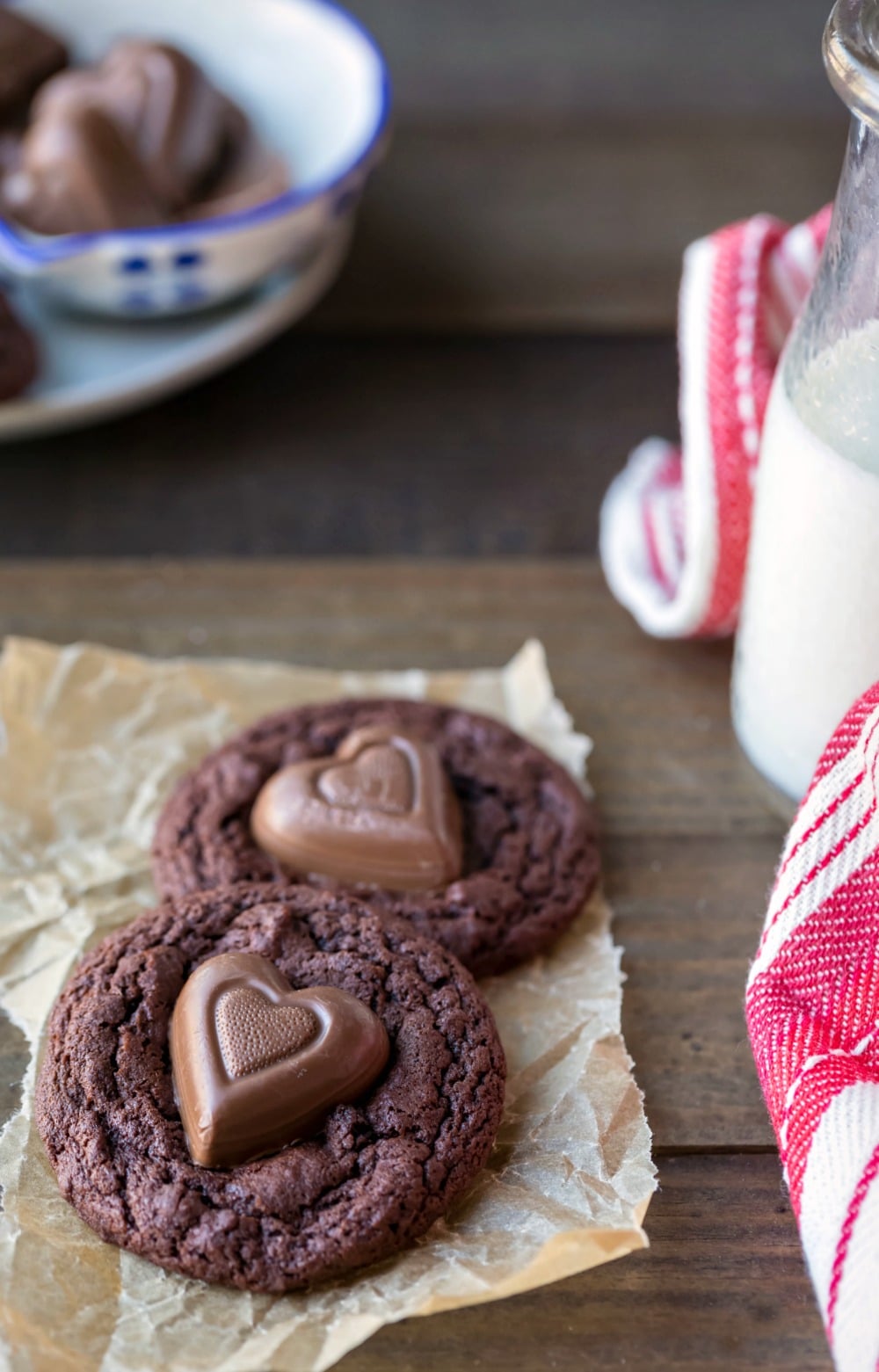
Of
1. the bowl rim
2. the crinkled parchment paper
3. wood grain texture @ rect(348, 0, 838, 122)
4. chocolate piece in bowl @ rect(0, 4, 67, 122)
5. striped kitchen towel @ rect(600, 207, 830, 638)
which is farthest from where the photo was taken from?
wood grain texture @ rect(348, 0, 838, 122)

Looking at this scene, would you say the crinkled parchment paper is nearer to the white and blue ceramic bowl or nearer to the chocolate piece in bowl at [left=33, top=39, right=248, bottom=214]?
the white and blue ceramic bowl

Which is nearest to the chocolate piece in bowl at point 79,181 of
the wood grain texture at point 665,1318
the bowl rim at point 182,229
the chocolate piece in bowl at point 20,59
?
the bowl rim at point 182,229

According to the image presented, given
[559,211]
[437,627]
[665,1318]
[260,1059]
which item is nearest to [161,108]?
[559,211]

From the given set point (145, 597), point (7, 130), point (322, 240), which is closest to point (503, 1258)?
point (145, 597)

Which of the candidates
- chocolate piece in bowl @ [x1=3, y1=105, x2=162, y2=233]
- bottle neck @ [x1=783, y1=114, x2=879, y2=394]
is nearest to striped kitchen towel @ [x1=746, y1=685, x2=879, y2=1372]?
bottle neck @ [x1=783, y1=114, x2=879, y2=394]

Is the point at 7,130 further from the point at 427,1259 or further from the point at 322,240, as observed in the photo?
the point at 427,1259
